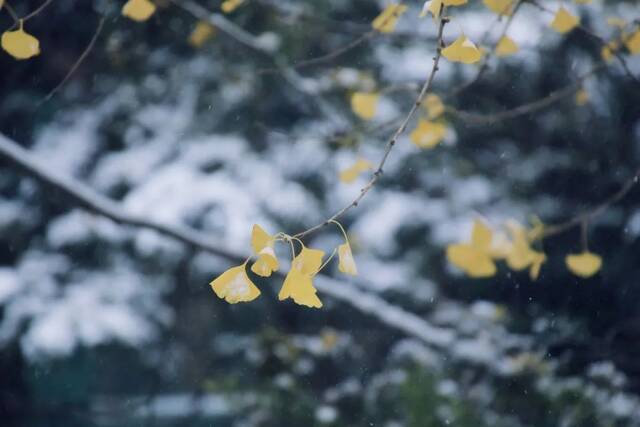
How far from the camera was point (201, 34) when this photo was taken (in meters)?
2.09

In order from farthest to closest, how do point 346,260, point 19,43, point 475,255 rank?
point 475,255
point 19,43
point 346,260

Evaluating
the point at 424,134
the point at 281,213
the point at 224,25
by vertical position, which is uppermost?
the point at 424,134

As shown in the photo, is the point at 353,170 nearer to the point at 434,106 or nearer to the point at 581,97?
the point at 434,106

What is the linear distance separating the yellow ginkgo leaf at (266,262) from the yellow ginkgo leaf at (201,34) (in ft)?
5.25

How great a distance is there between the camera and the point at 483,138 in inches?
81.2

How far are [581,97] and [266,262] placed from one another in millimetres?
1593

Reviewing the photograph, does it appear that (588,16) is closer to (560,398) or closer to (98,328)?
(560,398)

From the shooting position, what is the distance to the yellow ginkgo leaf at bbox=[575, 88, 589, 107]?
1.88 meters

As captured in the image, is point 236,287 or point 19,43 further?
point 19,43

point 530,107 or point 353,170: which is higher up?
point 530,107

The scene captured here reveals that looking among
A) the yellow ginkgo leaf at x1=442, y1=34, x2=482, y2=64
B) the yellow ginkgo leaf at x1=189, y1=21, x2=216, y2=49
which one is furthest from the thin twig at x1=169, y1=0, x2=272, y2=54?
the yellow ginkgo leaf at x1=442, y1=34, x2=482, y2=64

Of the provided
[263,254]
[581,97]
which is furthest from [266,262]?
[581,97]

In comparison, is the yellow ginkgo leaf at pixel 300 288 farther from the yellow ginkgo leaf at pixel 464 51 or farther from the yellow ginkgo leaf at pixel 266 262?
the yellow ginkgo leaf at pixel 464 51

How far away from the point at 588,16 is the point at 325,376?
139 cm
